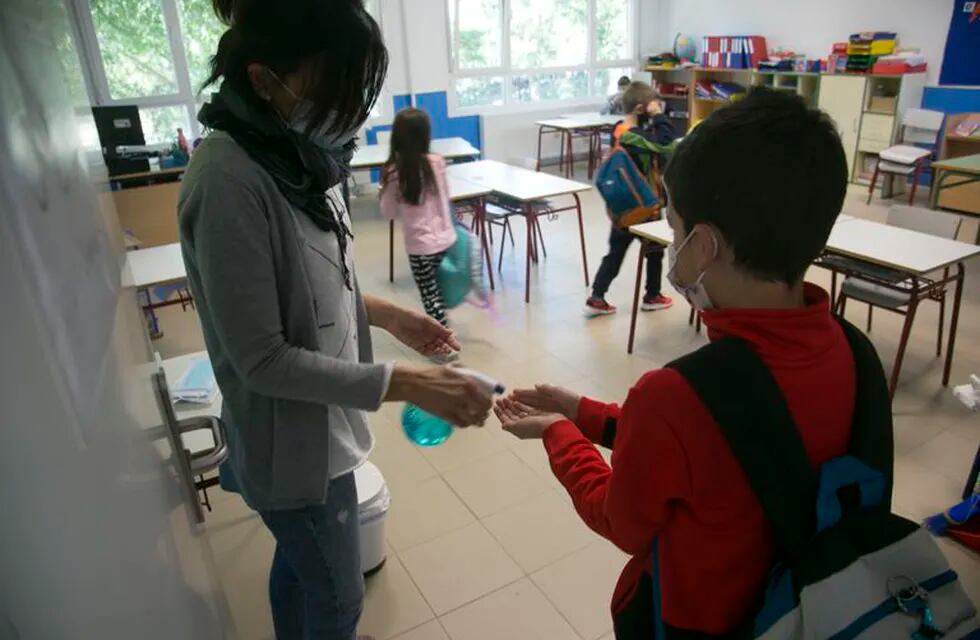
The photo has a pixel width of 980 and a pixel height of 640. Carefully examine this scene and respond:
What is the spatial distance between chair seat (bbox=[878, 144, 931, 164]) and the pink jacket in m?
4.61

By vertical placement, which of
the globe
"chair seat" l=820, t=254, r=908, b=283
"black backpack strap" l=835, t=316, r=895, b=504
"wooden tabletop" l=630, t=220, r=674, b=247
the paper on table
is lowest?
"chair seat" l=820, t=254, r=908, b=283

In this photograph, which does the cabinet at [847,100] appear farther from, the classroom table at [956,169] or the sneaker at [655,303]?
the sneaker at [655,303]

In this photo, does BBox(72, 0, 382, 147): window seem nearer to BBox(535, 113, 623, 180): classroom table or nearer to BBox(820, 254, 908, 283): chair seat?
BBox(535, 113, 623, 180): classroom table

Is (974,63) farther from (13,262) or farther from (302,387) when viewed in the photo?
(13,262)

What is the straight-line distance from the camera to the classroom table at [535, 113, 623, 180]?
798cm

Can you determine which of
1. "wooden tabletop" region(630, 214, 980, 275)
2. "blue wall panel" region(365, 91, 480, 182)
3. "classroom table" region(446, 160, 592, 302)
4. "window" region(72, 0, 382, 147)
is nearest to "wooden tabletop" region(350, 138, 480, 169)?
"classroom table" region(446, 160, 592, 302)

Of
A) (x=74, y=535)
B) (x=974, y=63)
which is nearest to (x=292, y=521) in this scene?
(x=74, y=535)

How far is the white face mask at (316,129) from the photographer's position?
0.99 metres

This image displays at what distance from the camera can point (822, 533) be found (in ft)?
2.54

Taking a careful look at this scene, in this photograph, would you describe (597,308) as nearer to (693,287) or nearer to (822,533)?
(693,287)

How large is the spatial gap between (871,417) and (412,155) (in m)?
3.09

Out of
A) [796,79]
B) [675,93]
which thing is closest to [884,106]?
[796,79]

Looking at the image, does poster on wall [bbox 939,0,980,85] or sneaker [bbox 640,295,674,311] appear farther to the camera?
poster on wall [bbox 939,0,980,85]

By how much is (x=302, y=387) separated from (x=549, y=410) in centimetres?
47
